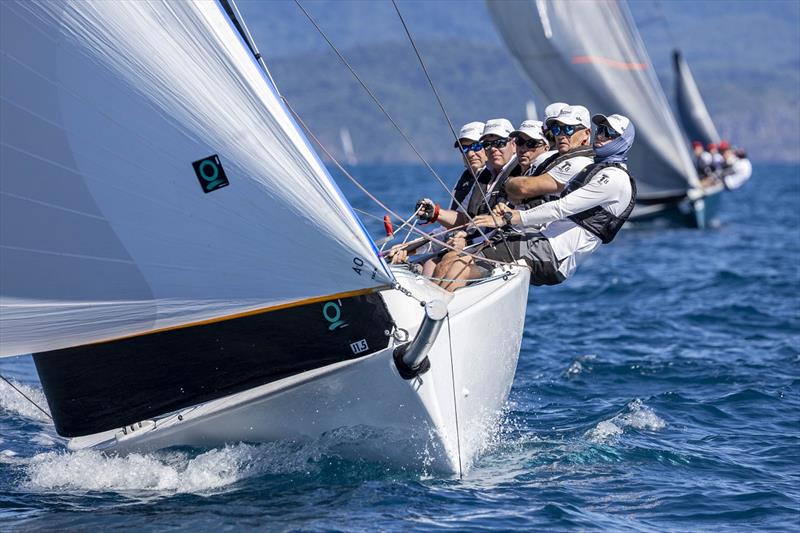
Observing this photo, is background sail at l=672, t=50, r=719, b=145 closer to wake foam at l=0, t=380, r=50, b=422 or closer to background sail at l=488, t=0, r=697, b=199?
background sail at l=488, t=0, r=697, b=199

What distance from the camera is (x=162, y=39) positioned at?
16.9ft

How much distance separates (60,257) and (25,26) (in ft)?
3.31

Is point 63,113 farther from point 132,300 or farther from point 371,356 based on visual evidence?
point 371,356

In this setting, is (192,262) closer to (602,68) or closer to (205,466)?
(205,466)

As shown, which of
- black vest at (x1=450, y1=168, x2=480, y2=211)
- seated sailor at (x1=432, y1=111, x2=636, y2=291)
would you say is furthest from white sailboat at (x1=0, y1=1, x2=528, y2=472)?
black vest at (x1=450, y1=168, x2=480, y2=211)

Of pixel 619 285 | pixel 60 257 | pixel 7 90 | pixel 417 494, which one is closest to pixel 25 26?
pixel 7 90

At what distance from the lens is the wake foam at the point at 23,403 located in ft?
25.3

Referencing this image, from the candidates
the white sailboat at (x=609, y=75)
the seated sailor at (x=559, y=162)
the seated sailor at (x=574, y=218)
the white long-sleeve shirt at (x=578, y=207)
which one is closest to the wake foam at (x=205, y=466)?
the seated sailor at (x=574, y=218)

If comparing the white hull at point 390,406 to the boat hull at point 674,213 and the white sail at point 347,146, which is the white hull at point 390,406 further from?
the white sail at point 347,146

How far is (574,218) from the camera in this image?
269 inches

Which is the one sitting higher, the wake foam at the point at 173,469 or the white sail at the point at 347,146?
the white sail at the point at 347,146

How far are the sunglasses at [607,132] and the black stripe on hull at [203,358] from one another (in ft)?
6.15

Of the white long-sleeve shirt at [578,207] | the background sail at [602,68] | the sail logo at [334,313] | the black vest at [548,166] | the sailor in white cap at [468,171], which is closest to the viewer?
the sail logo at [334,313]

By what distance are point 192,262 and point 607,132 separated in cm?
257
